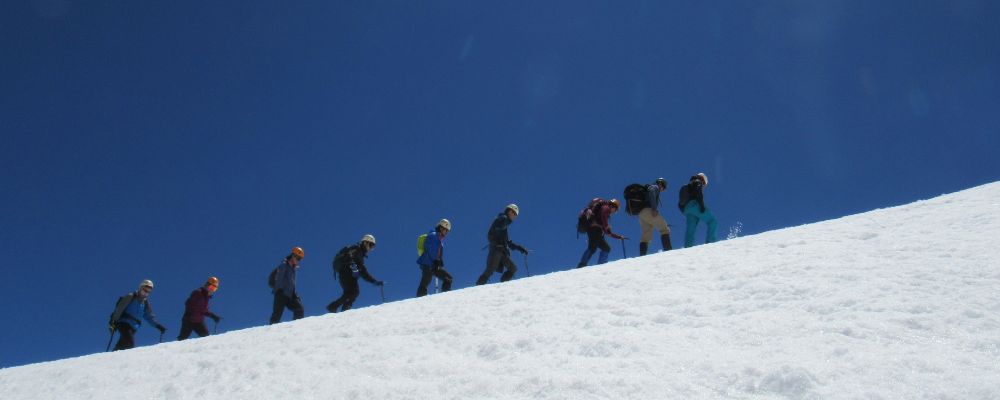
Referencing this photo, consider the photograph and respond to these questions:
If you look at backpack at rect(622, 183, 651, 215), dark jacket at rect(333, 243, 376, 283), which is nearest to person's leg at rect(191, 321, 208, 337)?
dark jacket at rect(333, 243, 376, 283)

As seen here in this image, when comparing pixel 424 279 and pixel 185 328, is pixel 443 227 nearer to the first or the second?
pixel 424 279

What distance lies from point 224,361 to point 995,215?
32.2ft

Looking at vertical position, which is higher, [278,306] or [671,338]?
[278,306]

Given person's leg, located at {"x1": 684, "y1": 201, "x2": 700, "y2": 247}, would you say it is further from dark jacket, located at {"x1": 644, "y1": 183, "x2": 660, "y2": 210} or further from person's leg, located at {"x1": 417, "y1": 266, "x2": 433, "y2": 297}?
person's leg, located at {"x1": 417, "y1": 266, "x2": 433, "y2": 297}

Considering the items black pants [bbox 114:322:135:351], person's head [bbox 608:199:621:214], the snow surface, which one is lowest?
the snow surface

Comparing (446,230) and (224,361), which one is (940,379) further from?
(446,230)

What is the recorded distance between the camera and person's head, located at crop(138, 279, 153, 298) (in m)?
12.1

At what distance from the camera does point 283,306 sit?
1225 cm

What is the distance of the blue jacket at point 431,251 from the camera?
12.2 metres

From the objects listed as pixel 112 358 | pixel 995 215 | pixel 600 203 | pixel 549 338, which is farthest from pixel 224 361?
pixel 995 215

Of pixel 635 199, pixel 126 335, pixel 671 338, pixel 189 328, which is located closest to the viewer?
pixel 671 338

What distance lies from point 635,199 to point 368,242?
585cm

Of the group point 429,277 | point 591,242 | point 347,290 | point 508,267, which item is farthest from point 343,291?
point 591,242

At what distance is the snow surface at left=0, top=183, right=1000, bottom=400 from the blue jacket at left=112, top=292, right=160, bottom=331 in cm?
288
